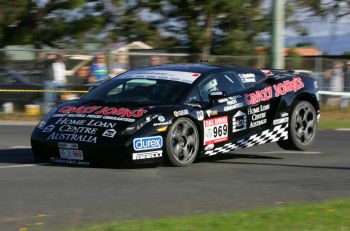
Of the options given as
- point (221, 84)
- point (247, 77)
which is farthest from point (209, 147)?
point (247, 77)

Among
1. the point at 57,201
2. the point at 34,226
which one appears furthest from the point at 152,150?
the point at 34,226

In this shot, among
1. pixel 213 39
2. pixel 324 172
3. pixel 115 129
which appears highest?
pixel 213 39

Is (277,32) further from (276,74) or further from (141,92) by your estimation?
(141,92)

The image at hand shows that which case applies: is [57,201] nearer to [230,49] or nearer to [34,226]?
[34,226]

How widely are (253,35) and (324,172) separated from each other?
18.1 m

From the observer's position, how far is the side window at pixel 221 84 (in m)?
10.4

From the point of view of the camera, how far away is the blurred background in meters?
21.0

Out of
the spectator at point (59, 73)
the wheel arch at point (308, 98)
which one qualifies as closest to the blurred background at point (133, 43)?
the spectator at point (59, 73)

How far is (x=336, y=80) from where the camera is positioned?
22.9m

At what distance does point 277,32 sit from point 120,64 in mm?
6272

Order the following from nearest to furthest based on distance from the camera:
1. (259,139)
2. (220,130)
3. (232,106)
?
(220,130) → (232,106) → (259,139)

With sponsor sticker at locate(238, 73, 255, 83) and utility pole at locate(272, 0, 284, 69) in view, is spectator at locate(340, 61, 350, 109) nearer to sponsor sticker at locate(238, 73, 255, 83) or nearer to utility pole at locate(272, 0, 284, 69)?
utility pole at locate(272, 0, 284, 69)

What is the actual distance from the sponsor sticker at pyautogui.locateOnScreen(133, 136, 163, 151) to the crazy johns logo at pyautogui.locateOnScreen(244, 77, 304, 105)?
1.76 meters

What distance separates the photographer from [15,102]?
20859mm
